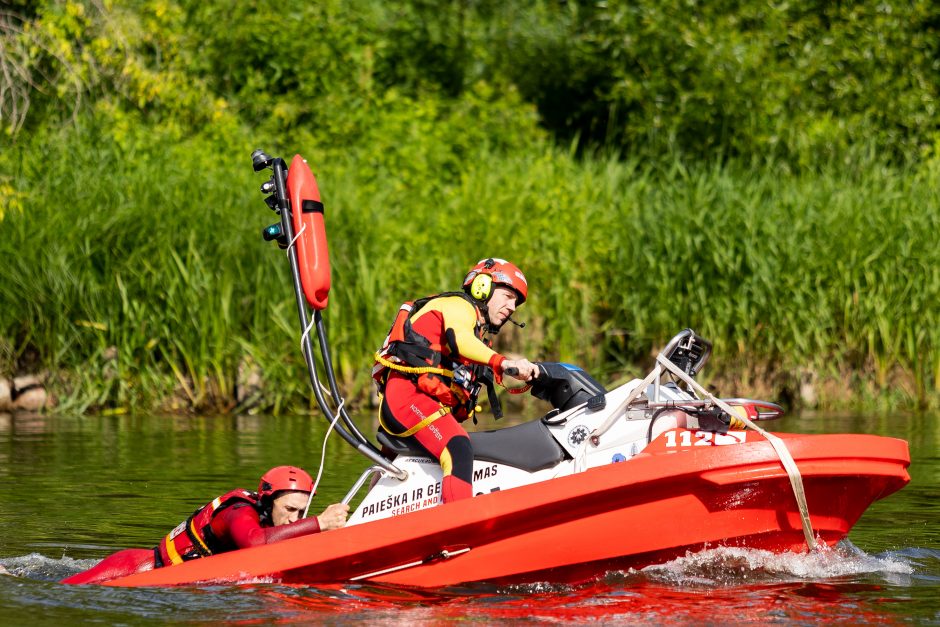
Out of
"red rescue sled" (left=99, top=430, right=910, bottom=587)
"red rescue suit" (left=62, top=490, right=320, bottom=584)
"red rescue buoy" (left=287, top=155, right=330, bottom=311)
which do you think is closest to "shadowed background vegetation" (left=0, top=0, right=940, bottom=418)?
"red rescue buoy" (left=287, top=155, right=330, bottom=311)

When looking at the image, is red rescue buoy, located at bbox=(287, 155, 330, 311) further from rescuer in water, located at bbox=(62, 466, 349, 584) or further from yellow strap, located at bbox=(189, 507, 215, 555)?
yellow strap, located at bbox=(189, 507, 215, 555)

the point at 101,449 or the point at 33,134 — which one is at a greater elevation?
the point at 33,134

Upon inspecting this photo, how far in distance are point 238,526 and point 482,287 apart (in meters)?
1.62

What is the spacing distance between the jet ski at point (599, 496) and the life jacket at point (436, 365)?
0.27 metres

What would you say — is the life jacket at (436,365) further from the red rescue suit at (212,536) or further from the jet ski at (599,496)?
the red rescue suit at (212,536)

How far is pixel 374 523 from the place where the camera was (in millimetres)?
6184

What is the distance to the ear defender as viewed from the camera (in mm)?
6438

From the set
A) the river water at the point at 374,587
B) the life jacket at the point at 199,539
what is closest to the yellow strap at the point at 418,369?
the life jacket at the point at 199,539

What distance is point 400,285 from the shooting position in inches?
540

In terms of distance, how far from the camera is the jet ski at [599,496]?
234 inches

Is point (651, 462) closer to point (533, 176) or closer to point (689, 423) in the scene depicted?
point (689, 423)

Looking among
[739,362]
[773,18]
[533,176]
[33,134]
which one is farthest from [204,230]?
[773,18]

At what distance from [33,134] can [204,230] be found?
2.96 metres

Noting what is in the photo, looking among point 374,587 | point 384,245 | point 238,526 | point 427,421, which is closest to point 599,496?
point 427,421
